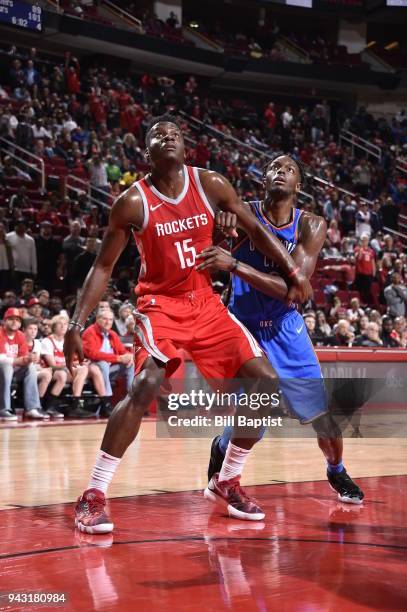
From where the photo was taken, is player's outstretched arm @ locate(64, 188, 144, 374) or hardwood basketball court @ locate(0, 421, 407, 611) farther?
player's outstretched arm @ locate(64, 188, 144, 374)

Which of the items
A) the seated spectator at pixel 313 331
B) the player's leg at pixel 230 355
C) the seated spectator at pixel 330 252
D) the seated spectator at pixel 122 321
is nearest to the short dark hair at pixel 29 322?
the seated spectator at pixel 122 321

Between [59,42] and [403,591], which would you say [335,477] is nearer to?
[403,591]

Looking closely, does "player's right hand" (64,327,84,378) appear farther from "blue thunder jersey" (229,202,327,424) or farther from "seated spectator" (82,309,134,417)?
"seated spectator" (82,309,134,417)

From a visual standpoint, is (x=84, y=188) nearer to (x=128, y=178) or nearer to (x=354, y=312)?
(x=128, y=178)

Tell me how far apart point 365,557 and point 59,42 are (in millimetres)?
20403

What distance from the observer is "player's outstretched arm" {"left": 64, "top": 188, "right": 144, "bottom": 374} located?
4062mm

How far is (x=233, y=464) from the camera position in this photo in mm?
4492

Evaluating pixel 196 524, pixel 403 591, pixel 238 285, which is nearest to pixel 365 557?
pixel 403 591

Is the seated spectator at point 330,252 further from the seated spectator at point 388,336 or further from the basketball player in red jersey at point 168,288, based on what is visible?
the basketball player in red jersey at point 168,288

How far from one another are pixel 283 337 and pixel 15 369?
5609 mm

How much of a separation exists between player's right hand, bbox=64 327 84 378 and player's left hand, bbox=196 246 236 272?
0.63 m

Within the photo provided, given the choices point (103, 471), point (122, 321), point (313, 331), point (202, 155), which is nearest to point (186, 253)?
point (103, 471)

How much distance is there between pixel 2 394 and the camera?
959 cm

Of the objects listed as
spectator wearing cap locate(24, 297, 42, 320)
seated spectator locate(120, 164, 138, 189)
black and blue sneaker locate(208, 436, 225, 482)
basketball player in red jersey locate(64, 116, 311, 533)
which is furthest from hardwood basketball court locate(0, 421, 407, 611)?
seated spectator locate(120, 164, 138, 189)
